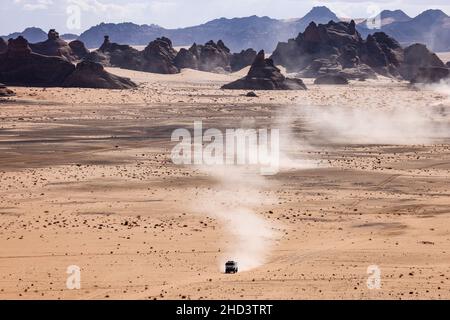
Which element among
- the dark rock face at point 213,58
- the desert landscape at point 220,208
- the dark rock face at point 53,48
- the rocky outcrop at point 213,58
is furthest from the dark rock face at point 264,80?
the dark rock face at point 213,58

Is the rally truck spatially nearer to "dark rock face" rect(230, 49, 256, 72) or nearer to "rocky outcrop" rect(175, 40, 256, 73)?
"rocky outcrop" rect(175, 40, 256, 73)

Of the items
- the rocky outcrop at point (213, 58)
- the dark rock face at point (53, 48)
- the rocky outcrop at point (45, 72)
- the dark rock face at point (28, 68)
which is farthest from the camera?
the rocky outcrop at point (213, 58)

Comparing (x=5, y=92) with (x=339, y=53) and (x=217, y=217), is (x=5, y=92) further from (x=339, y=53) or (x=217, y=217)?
(x=339, y=53)

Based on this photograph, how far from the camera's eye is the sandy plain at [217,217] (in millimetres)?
15828

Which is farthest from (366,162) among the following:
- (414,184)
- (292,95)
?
(292,95)

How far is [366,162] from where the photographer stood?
115 ft

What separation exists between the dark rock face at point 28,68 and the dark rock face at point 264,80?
26.6 metres

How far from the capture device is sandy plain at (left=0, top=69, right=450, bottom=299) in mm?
15828

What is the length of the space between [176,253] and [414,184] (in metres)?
14.1

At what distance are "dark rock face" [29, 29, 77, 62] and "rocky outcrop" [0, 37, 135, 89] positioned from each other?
1151 inches

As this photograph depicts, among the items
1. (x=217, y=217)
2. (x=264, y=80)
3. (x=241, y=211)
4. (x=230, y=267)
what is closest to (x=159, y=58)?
(x=264, y=80)

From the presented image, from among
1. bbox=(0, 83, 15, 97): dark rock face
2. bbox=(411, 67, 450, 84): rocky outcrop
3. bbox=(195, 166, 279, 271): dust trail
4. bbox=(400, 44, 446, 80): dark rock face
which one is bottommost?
bbox=(195, 166, 279, 271): dust trail

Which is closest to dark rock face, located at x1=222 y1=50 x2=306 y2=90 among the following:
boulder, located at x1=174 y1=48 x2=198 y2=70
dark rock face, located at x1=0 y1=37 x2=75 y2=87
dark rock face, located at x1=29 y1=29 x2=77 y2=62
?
dark rock face, located at x1=0 y1=37 x2=75 y2=87

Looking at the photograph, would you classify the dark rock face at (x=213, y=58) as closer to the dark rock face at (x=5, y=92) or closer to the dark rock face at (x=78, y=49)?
the dark rock face at (x=78, y=49)
